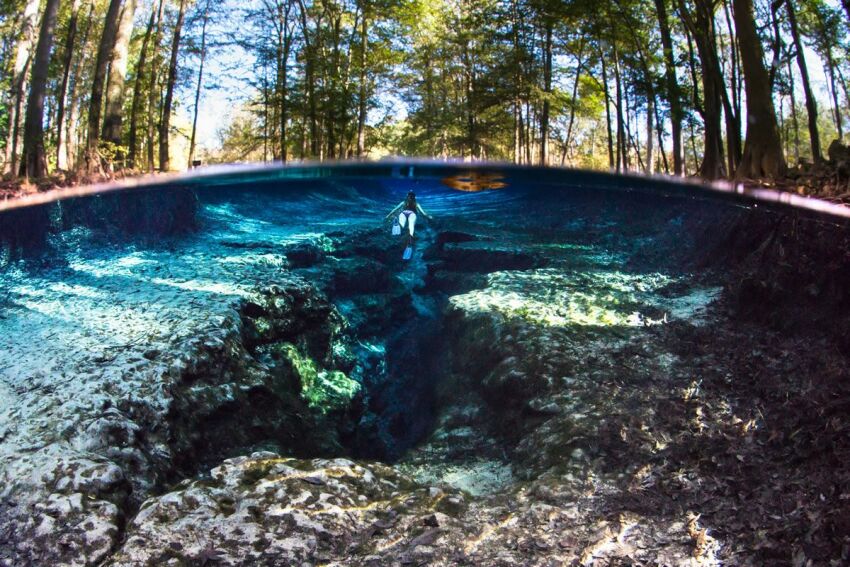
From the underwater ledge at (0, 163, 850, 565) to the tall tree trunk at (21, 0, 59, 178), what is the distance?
3.96 metres

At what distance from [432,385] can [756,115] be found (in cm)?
483

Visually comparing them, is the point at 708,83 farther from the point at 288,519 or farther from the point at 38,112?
the point at 38,112

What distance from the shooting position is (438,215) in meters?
3.42

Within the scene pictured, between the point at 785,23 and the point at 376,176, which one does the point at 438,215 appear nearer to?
the point at 376,176

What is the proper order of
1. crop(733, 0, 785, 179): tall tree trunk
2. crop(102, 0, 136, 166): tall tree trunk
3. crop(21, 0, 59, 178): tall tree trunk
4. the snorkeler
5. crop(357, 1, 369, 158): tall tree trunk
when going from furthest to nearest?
crop(357, 1, 369, 158): tall tree trunk
crop(102, 0, 136, 166): tall tree trunk
crop(21, 0, 59, 178): tall tree trunk
crop(733, 0, 785, 179): tall tree trunk
the snorkeler

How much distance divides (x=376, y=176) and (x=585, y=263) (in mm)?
1452

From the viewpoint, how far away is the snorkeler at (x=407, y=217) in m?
3.41

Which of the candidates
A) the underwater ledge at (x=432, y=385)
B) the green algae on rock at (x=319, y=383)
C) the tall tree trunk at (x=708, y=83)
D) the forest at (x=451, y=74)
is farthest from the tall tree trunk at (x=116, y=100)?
the tall tree trunk at (x=708, y=83)

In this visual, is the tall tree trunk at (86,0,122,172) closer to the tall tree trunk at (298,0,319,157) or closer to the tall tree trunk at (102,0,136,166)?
the tall tree trunk at (102,0,136,166)

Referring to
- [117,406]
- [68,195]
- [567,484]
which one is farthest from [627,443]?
[68,195]

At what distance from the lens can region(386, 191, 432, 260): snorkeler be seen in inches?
134

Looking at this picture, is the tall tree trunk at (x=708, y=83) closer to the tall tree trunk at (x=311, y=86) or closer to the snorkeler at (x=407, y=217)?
the snorkeler at (x=407, y=217)

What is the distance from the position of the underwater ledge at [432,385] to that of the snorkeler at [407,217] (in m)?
0.09

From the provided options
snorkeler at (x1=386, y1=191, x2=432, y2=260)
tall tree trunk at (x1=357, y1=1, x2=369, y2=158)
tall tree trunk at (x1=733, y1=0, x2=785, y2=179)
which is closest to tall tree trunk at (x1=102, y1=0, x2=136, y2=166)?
tall tree trunk at (x1=357, y1=1, x2=369, y2=158)
